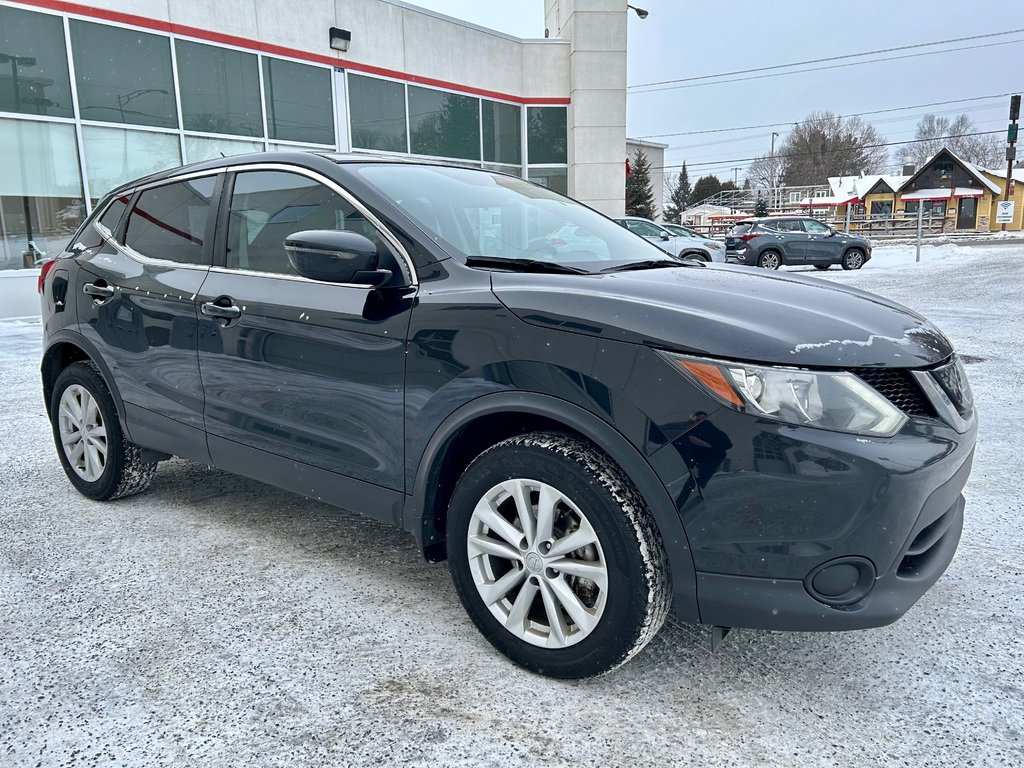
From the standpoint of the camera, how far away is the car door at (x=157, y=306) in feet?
11.2

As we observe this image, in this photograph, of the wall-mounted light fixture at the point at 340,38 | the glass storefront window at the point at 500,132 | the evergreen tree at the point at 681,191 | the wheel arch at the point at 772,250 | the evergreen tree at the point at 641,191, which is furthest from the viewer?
the evergreen tree at the point at 681,191

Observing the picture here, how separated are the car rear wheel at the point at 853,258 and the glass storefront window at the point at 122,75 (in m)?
17.5

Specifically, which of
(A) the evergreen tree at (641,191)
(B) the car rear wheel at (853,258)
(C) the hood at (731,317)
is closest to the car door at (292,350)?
(C) the hood at (731,317)

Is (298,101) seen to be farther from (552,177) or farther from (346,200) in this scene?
(346,200)

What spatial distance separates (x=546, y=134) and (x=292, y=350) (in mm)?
20365

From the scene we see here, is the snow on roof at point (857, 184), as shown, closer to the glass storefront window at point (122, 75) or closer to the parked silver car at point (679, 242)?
the parked silver car at point (679, 242)

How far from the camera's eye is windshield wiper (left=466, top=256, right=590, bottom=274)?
8.75 feet

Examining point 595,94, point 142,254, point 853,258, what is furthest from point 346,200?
point 853,258

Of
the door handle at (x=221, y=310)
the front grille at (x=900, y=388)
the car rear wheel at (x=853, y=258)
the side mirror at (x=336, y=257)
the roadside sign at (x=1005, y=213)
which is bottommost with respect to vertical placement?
the car rear wheel at (x=853, y=258)

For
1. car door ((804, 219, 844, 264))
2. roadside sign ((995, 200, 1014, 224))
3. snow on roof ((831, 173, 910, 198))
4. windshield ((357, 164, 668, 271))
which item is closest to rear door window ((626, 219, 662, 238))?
car door ((804, 219, 844, 264))

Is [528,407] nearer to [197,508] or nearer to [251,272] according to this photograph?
[251,272]

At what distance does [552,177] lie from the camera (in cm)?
2208

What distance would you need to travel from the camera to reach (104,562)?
3330mm

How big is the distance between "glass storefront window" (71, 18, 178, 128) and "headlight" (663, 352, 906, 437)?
Answer: 13983mm
